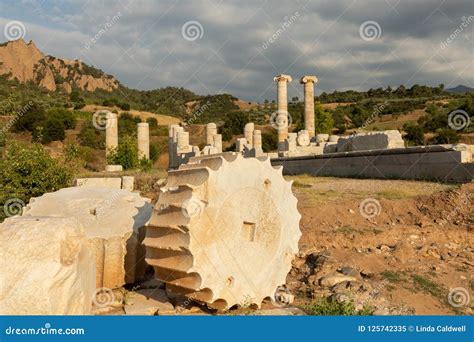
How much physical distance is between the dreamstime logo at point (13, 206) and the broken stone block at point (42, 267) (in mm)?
6206

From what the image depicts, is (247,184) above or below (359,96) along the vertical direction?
below

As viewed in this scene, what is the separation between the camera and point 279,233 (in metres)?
5.72

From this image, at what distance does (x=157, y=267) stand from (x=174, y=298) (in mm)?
590

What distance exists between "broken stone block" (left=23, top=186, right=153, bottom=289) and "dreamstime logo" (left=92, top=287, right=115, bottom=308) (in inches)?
3.2

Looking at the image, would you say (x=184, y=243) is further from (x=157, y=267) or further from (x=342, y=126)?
(x=342, y=126)

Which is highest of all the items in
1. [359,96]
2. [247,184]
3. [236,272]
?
[359,96]

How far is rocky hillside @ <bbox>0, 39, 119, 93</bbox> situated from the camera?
284ft

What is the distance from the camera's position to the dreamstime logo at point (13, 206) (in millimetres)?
9977

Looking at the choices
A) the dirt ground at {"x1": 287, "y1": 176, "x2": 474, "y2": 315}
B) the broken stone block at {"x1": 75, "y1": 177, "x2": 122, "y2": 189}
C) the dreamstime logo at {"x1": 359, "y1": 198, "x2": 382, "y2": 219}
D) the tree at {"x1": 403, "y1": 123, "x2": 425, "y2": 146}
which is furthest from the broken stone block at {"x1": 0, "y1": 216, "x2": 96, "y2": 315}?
the tree at {"x1": 403, "y1": 123, "x2": 425, "y2": 146}

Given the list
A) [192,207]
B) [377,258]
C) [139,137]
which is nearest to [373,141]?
[377,258]

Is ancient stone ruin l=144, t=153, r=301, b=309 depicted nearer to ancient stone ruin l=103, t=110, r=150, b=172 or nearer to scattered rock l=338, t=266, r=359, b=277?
scattered rock l=338, t=266, r=359, b=277

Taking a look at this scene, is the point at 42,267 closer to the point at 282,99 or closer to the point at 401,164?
the point at 401,164

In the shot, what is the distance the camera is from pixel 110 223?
629 centimetres

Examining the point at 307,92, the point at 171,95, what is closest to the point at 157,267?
the point at 307,92
